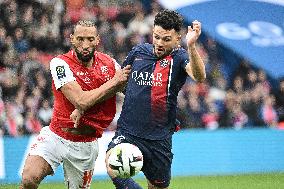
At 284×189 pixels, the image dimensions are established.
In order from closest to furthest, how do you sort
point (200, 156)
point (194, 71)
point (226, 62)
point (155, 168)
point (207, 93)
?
point (194, 71) → point (155, 168) → point (200, 156) → point (207, 93) → point (226, 62)

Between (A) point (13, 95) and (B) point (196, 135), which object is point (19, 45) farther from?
(B) point (196, 135)

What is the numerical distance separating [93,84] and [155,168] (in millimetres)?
1136

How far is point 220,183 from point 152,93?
6.50 meters

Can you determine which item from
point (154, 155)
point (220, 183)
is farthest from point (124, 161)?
point (220, 183)

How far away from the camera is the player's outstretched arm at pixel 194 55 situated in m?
7.29

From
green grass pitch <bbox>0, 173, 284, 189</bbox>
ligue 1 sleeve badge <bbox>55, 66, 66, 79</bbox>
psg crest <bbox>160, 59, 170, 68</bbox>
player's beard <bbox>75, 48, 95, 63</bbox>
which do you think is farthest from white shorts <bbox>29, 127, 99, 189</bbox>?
green grass pitch <bbox>0, 173, 284, 189</bbox>

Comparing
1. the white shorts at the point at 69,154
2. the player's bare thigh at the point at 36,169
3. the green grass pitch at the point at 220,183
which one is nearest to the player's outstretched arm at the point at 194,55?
the white shorts at the point at 69,154

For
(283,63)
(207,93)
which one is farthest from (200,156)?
(283,63)

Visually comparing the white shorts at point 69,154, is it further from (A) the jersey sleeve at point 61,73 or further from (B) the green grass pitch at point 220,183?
(B) the green grass pitch at point 220,183

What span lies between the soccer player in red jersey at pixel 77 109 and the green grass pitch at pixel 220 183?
5346 millimetres

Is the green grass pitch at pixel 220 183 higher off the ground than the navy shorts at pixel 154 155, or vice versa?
the navy shorts at pixel 154 155

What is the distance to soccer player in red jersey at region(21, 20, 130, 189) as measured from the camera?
795 cm

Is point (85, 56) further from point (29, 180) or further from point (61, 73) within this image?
point (29, 180)

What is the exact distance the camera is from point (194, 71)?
24.9ft
